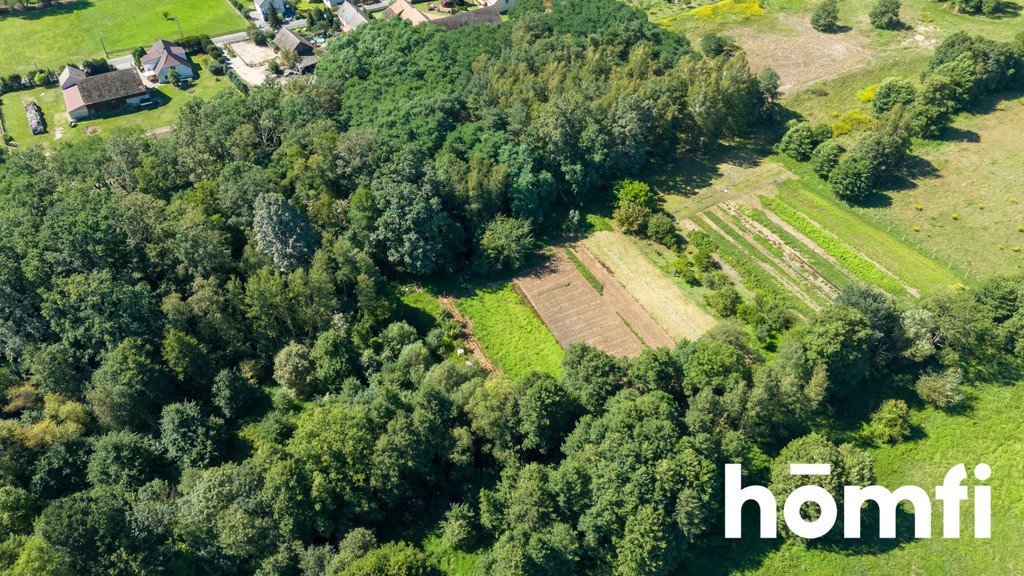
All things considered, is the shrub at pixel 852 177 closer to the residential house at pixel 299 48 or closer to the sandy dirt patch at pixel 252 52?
the residential house at pixel 299 48

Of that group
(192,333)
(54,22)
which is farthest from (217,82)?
(192,333)

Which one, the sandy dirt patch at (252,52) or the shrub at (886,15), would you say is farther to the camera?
the sandy dirt patch at (252,52)

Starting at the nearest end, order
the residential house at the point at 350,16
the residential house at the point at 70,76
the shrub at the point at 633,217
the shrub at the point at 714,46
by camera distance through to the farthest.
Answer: the shrub at the point at 633,217
the residential house at the point at 70,76
the shrub at the point at 714,46
the residential house at the point at 350,16

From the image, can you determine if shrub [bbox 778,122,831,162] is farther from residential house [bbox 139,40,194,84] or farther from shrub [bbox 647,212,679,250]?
residential house [bbox 139,40,194,84]

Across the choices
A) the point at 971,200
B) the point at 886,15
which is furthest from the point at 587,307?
the point at 886,15

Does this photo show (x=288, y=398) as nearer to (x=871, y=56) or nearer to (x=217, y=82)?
(x=217, y=82)

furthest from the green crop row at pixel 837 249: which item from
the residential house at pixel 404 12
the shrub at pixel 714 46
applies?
the residential house at pixel 404 12

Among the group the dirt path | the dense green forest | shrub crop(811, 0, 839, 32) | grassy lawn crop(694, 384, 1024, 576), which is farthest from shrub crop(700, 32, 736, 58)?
grassy lawn crop(694, 384, 1024, 576)
